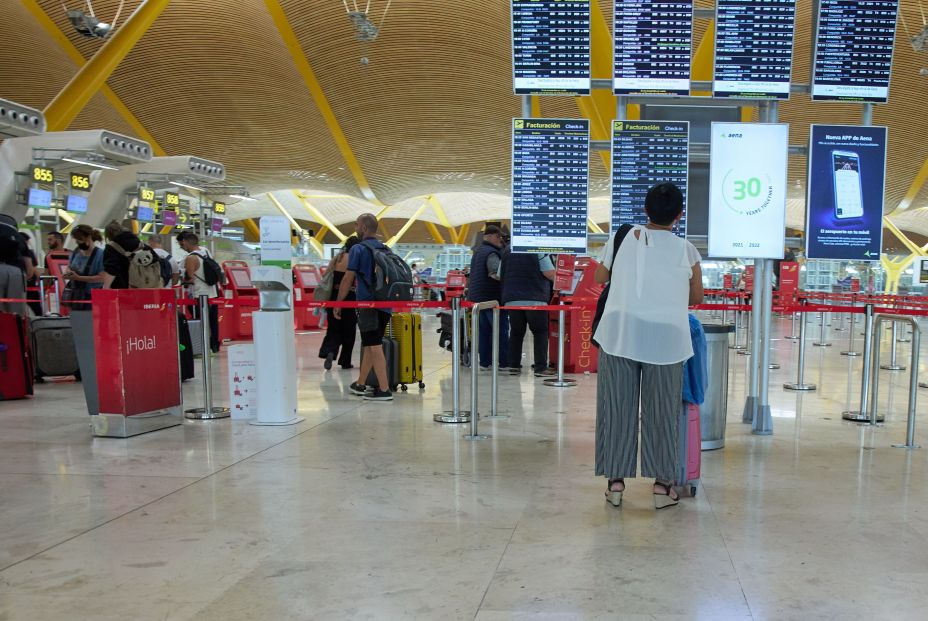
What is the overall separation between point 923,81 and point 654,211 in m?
28.3

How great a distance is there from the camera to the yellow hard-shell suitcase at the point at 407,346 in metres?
7.68

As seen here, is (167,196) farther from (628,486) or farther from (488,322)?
(628,486)

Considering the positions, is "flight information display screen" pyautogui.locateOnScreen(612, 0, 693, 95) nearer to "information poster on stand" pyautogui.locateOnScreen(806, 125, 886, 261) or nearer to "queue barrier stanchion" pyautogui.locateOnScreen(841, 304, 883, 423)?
"information poster on stand" pyautogui.locateOnScreen(806, 125, 886, 261)

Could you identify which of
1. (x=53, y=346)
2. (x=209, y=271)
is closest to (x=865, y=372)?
(x=209, y=271)

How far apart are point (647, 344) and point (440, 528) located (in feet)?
4.16

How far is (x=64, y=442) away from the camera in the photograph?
5.37 m

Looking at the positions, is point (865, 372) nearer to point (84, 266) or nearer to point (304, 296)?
point (84, 266)

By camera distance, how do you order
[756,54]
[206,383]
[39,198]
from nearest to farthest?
[756,54] < [206,383] < [39,198]

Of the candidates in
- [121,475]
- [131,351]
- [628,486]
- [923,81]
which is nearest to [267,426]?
[131,351]

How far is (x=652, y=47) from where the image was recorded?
5.52 m

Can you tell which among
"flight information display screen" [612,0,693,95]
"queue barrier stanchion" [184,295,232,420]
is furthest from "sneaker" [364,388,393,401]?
"flight information display screen" [612,0,693,95]

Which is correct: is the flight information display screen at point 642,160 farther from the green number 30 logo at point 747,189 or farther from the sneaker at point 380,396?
the sneaker at point 380,396

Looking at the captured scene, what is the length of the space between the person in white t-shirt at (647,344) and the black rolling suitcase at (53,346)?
680 centimetres

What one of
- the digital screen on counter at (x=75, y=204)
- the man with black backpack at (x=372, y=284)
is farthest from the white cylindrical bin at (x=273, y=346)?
the digital screen on counter at (x=75, y=204)
